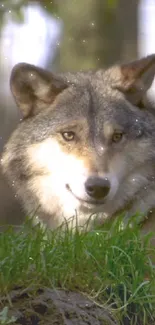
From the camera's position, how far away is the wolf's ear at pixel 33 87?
15.7 ft

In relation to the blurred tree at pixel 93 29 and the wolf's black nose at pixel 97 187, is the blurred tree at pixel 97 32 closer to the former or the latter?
the blurred tree at pixel 93 29

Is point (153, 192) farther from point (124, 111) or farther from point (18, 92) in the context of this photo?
point (18, 92)

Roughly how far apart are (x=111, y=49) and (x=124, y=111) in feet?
5.75

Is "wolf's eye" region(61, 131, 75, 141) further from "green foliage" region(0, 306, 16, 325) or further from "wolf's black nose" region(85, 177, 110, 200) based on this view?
"green foliage" region(0, 306, 16, 325)

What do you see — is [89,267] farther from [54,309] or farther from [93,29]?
[93,29]

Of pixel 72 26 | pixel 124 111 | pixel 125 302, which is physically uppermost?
pixel 72 26

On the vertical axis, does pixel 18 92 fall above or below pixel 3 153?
above

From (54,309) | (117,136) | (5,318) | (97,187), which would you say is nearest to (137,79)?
(117,136)

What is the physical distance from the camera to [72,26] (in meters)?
6.61

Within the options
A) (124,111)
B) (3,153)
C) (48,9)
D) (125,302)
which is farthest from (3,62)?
(125,302)

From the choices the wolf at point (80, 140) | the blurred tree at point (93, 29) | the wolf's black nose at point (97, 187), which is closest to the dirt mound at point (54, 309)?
the wolf's black nose at point (97, 187)

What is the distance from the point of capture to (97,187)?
13.7 feet

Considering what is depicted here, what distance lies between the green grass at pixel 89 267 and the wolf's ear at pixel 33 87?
1491 millimetres

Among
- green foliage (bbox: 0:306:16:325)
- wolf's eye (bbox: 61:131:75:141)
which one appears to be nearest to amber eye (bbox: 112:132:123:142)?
wolf's eye (bbox: 61:131:75:141)
